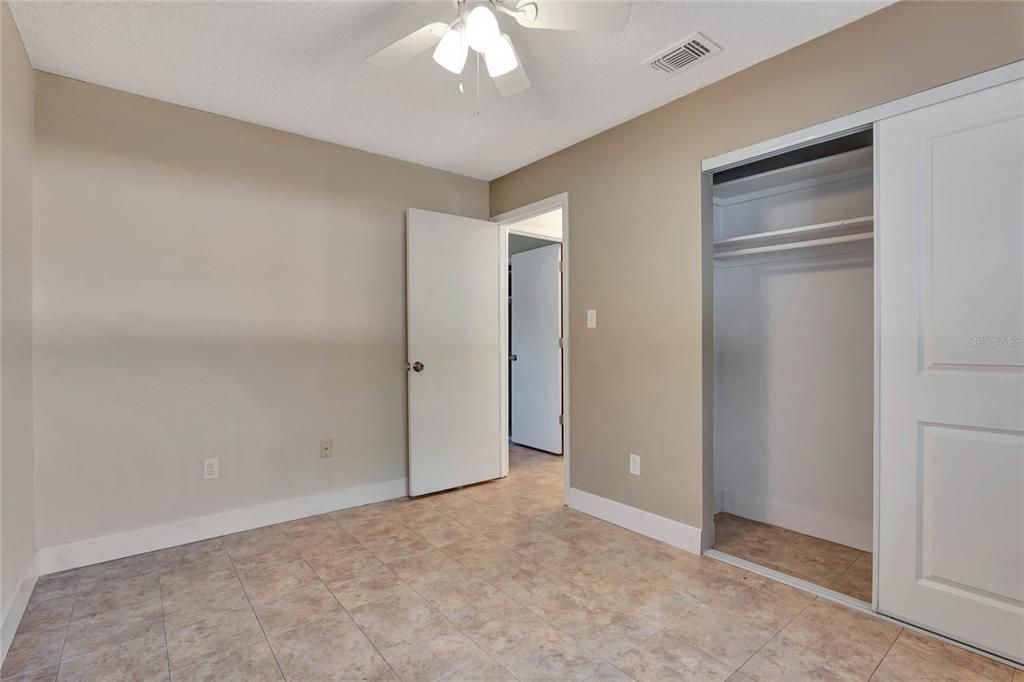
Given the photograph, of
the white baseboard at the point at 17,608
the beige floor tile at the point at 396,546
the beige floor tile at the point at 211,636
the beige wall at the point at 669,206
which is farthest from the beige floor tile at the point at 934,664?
the white baseboard at the point at 17,608

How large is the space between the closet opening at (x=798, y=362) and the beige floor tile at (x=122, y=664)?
8.35 feet

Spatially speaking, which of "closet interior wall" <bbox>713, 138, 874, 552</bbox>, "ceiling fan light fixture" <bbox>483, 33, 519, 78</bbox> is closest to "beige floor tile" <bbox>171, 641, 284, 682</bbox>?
"ceiling fan light fixture" <bbox>483, 33, 519, 78</bbox>

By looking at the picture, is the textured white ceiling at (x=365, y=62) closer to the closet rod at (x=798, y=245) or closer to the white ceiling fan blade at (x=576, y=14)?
the white ceiling fan blade at (x=576, y=14)

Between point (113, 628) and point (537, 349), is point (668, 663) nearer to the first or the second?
point (113, 628)

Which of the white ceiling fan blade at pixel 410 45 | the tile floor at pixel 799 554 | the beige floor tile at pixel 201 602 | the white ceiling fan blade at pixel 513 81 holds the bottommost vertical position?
the tile floor at pixel 799 554

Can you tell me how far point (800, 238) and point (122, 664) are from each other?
359 cm

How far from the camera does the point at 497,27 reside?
1716 millimetres

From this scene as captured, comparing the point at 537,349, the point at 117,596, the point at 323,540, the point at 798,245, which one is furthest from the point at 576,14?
the point at 537,349

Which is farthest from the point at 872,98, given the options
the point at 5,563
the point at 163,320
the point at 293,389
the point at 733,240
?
the point at 5,563

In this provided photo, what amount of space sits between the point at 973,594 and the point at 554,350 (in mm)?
3460

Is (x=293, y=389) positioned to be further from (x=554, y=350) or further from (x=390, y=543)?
(x=554, y=350)

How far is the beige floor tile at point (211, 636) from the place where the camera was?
179 cm

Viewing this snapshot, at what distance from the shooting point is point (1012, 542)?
5.63ft

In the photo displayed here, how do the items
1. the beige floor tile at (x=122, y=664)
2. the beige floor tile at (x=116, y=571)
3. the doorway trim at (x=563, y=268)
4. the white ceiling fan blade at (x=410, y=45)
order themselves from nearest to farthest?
1. the beige floor tile at (x=122, y=664)
2. the white ceiling fan blade at (x=410, y=45)
3. the beige floor tile at (x=116, y=571)
4. the doorway trim at (x=563, y=268)
